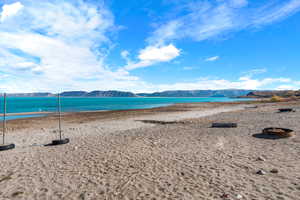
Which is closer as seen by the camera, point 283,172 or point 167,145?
point 283,172

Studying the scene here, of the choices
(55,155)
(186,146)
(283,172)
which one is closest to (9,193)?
(55,155)

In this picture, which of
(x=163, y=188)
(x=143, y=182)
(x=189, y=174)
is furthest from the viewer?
(x=189, y=174)

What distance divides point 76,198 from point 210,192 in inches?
135

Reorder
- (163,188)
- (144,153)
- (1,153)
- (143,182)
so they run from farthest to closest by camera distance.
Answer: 1. (1,153)
2. (144,153)
3. (143,182)
4. (163,188)

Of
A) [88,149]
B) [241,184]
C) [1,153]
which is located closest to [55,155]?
[88,149]

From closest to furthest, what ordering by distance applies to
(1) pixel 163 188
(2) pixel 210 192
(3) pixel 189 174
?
1. (2) pixel 210 192
2. (1) pixel 163 188
3. (3) pixel 189 174

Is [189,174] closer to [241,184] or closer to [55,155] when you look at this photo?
[241,184]

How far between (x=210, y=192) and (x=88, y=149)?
258 inches

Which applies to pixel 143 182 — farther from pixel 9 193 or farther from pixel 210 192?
pixel 9 193

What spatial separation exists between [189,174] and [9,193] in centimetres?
518

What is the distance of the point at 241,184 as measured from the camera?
478 cm

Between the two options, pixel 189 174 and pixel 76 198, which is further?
pixel 189 174

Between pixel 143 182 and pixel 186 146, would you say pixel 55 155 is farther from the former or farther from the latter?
pixel 186 146

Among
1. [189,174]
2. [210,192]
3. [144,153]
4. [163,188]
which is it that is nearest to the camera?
[210,192]
